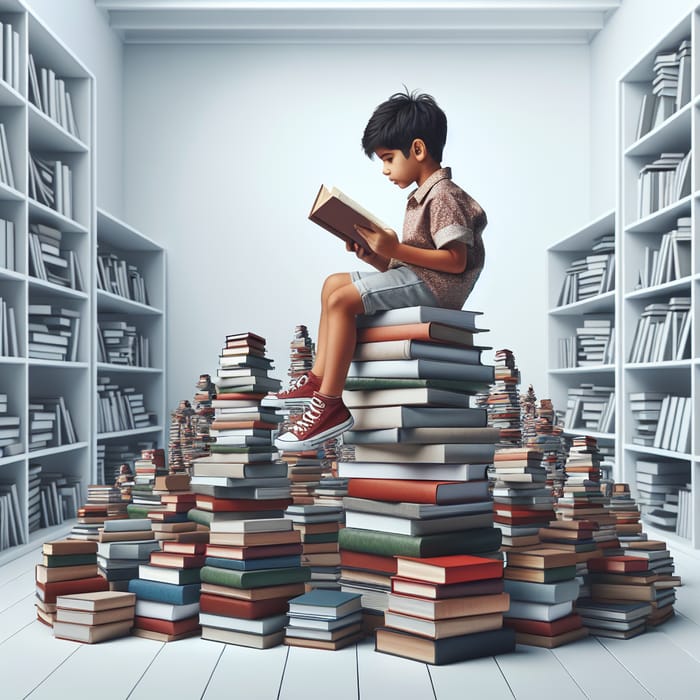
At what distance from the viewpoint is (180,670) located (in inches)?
74.6

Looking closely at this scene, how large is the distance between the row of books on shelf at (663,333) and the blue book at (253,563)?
7.89 feet

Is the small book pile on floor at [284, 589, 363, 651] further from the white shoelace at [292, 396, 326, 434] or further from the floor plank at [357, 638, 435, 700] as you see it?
the white shoelace at [292, 396, 326, 434]

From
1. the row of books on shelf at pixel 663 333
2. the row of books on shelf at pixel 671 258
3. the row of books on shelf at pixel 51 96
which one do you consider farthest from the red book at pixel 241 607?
the row of books on shelf at pixel 51 96

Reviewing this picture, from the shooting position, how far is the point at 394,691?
175 cm

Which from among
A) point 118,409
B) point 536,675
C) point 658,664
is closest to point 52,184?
point 118,409

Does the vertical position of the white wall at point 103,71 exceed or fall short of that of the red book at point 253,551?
it exceeds it

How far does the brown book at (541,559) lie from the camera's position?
2.10m

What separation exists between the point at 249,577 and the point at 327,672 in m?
0.34

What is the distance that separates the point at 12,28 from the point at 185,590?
2782mm

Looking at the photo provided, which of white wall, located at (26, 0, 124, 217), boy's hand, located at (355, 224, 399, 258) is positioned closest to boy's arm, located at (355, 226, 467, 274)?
boy's hand, located at (355, 224, 399, 258)

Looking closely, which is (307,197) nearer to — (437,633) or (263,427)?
(263,427)

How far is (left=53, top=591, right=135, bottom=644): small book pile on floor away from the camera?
82.9 inches

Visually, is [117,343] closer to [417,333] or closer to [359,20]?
[359,20]

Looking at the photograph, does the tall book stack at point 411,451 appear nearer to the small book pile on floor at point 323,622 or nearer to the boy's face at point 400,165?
the small book pile on floor at point 323,622
